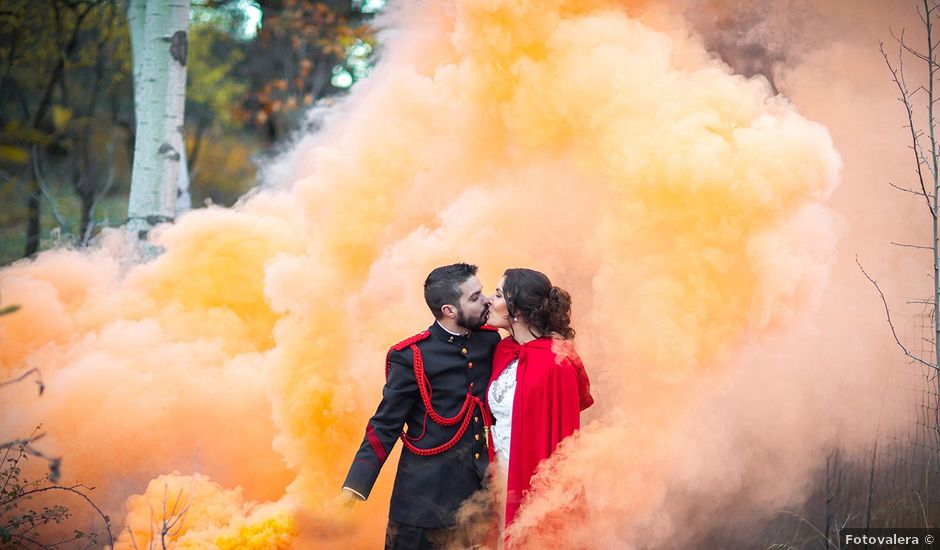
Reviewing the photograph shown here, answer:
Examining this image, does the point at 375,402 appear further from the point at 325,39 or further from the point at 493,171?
the point at 325,39

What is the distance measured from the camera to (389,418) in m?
3.96

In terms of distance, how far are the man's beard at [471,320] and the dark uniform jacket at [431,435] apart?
0.08m

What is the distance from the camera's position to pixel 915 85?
18.7ft

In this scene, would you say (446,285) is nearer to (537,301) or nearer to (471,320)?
(471,320)

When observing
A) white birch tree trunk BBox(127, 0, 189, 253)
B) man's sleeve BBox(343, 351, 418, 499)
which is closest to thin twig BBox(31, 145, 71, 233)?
white birch tree trunk BBox(127, 0, 189, 253)

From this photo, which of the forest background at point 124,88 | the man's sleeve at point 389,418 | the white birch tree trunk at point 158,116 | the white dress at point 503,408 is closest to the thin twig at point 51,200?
the forest background at point 124,88

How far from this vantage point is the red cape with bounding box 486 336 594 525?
383 cm

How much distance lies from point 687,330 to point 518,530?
4.98 feet

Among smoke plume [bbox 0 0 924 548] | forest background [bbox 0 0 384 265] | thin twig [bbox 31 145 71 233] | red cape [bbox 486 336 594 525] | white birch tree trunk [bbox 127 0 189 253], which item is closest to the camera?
red cape [bbox 486 336 594 525]

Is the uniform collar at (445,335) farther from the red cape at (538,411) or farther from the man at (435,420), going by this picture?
the red cape at (538,411)

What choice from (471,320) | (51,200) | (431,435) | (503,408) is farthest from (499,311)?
(51,200)

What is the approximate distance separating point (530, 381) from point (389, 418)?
752 mm

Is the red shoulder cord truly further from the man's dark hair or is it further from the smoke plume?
the smoke plume

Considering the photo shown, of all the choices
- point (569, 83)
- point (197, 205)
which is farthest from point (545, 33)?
point (197, 205)
